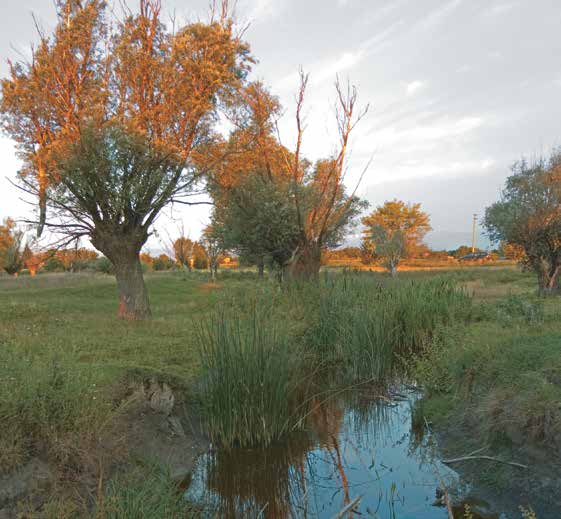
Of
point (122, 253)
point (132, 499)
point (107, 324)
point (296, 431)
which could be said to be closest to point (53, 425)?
point (132, 499)

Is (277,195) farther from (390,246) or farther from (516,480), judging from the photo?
(390,246)

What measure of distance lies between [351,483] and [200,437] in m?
1.80

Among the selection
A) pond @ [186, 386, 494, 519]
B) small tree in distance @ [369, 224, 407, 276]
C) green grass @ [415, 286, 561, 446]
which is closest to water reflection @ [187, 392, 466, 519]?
pond @ [186, 386, 494, 519]

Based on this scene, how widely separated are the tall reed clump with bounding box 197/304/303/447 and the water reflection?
8.4 inches

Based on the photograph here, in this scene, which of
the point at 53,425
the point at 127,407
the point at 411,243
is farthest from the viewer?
the point at 411,243

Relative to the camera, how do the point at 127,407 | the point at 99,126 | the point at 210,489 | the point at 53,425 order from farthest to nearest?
the point at 99,126 → the point at 127,407 → the point at 210,489 → the point at 53,425

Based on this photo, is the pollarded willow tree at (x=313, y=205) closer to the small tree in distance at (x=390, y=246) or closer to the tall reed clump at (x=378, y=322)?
the tall reed clump at (x=378, y=322)

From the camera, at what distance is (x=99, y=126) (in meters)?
11.3

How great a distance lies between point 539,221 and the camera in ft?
61.2

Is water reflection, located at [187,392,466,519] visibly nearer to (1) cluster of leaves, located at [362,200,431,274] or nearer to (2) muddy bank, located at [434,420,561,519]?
(2) muddy bank, located at [434,420,561,519]

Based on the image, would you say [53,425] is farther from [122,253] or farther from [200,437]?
[122,253]

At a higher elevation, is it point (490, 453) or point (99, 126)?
point (99, 126)

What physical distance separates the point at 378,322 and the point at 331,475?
10.4ft

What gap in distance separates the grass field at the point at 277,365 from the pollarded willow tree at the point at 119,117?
2817mm
